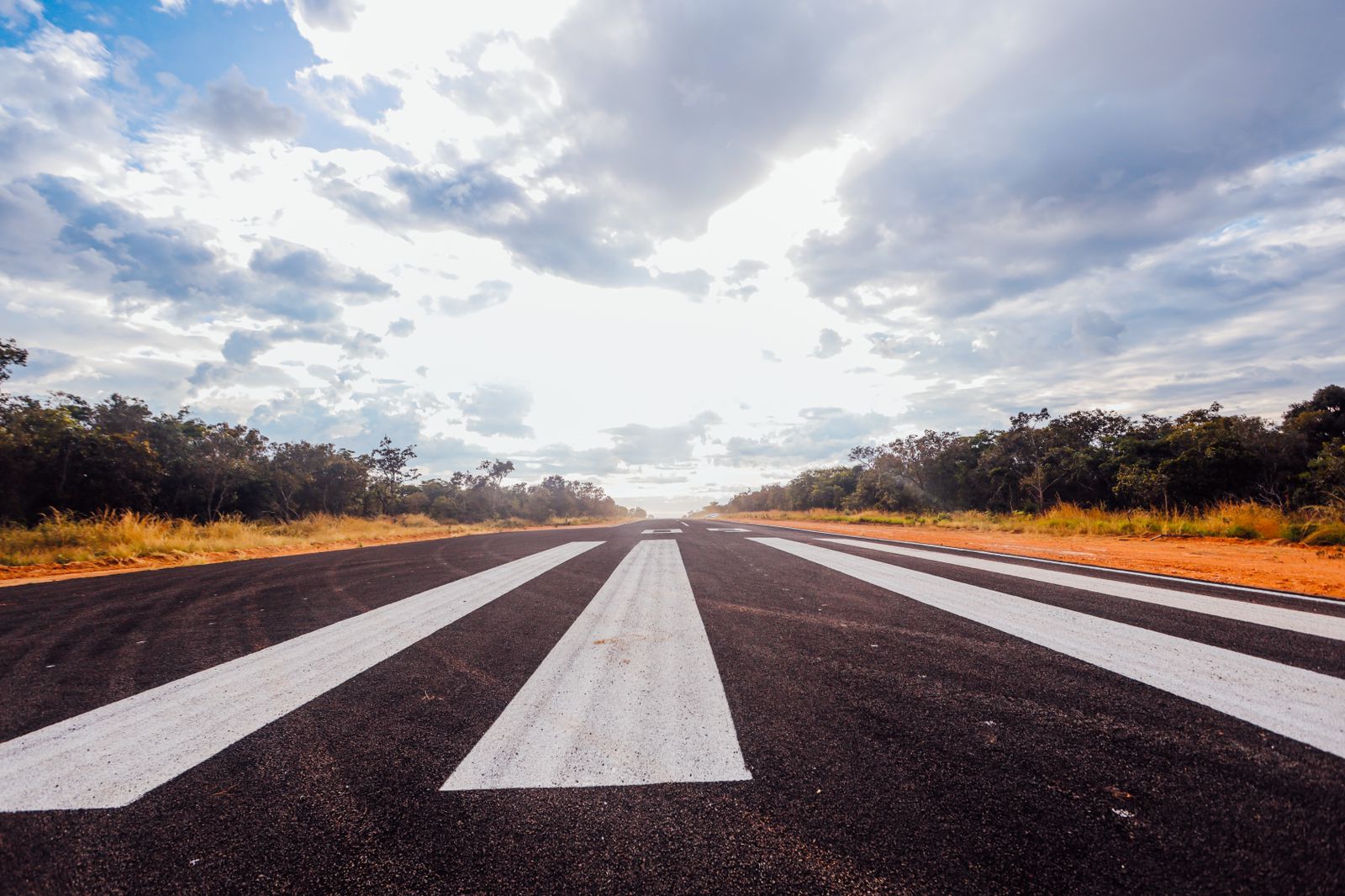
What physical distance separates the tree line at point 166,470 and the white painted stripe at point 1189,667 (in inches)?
741

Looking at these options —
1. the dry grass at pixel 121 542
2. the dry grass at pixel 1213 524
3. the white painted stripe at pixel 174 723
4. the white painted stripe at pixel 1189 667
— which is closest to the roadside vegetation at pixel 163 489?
the dry grass at pixel 121 542

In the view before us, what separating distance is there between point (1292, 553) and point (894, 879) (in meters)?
9.60

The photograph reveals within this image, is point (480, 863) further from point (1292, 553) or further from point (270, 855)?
point (1292, 553)

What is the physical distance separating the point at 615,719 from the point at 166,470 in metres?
24.3

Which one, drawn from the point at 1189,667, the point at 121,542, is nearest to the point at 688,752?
the point at 1189,667

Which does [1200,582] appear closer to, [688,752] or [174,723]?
[688,752]

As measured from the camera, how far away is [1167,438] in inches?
833

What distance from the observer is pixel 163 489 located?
17500 mm

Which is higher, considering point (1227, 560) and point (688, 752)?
point (688, 752)

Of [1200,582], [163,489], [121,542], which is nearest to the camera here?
[1200,582]

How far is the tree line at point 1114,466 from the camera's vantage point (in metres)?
18.2

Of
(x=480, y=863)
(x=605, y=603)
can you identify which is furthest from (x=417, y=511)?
(x=480, y=863)

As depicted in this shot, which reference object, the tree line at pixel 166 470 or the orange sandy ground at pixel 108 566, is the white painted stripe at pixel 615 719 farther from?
the tree line at pixel 166 470

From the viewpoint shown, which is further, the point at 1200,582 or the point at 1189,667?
the point at 1200,582
